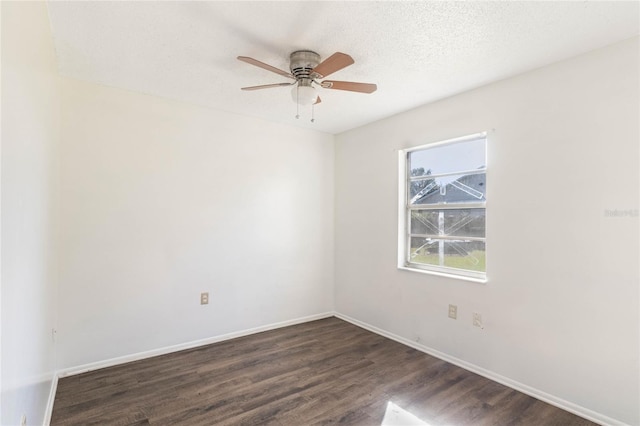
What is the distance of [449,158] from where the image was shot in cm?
314

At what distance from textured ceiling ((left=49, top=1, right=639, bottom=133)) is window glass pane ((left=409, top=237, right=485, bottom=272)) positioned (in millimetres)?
1415

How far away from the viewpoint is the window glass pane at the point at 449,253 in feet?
9.41

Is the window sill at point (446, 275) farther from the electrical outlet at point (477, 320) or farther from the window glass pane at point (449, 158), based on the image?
the window glass pane at point (449, 158)

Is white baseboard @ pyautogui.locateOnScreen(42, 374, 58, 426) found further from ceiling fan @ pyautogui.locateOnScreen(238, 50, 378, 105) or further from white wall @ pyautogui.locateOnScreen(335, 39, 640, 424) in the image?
white wall @ pyautogui.locateOnScreen(335, 39, 640, 424)

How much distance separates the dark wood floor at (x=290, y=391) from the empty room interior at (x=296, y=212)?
0.9 inches

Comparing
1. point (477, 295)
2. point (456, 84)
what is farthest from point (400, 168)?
point (477, 295)

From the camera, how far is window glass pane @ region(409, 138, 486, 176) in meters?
2.90

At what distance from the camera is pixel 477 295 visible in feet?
9.00

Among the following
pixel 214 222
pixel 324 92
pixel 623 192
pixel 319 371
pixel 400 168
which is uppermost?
pixel 324 92

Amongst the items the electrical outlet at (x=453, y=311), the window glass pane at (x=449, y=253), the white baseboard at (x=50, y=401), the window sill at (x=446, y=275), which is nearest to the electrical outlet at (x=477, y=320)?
the electrical outlet at (x=453, y=311)

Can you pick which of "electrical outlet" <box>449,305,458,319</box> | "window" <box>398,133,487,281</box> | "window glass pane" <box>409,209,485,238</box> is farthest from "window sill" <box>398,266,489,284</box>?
"window glass pane" <box>409,209,485,238</box>

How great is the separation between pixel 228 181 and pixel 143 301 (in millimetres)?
1425

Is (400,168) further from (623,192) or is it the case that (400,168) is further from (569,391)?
(569,391)

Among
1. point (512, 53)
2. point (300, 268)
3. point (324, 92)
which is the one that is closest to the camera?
point (512, 53)
